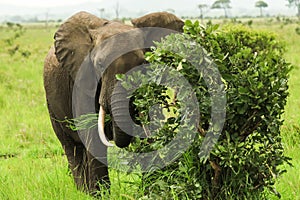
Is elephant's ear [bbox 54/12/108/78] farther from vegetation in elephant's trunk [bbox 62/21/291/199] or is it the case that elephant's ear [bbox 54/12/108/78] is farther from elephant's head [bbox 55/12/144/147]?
vegetation in elephant's trunk [bbox 62/21/291/199]

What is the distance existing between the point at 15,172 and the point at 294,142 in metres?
2.81

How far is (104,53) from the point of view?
441 centimetres

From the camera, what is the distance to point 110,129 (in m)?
4.66

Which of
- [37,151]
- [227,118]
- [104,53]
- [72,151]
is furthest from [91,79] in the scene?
[37,151]

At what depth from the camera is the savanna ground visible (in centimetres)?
452

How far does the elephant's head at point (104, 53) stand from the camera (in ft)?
13.6

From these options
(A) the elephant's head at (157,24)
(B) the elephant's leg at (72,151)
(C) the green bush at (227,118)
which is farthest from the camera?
(B) the elephant's leg at (72,151)

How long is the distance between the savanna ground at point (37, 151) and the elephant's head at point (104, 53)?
467mm

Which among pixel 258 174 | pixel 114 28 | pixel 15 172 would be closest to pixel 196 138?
pixel 258 174

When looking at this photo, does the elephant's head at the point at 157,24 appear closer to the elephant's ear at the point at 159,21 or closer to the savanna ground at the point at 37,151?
the elephant's ear at the point at 159,21

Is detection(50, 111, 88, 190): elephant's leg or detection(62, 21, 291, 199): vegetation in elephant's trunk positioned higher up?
detection(62, 21, 291, 199): vegetation in elephant's trunk

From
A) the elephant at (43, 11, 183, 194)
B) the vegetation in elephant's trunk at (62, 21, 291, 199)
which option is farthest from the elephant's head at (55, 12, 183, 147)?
the vegetation in elephant's trunk at (62, 21, 291, 199)

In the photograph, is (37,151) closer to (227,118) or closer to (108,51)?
(108,51)

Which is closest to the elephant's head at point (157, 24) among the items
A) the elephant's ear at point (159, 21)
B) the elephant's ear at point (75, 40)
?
the elephant's ear at point (159, 21)
